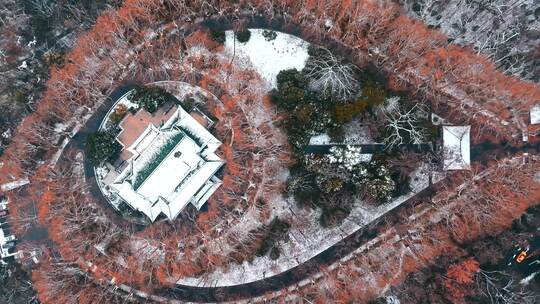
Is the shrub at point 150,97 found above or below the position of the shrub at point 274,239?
above

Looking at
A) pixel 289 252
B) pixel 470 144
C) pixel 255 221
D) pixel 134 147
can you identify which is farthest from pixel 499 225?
pixel 134 147

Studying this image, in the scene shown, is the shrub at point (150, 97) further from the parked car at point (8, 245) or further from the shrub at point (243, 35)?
the parked car at point (8, 245)

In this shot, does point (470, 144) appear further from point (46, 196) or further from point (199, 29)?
point (46, 196)

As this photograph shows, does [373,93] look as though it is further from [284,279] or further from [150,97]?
[150,97]

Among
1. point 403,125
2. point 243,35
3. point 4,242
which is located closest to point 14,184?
point 4,242

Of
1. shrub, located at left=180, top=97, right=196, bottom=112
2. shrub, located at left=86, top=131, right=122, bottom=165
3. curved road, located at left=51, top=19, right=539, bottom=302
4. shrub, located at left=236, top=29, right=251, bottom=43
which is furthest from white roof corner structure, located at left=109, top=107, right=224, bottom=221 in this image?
shrub, located at left=236, top=29, right=251, bottom=43

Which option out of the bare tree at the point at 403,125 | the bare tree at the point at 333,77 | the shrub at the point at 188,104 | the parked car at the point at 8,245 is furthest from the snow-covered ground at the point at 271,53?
the parked car at the point at 8,245
